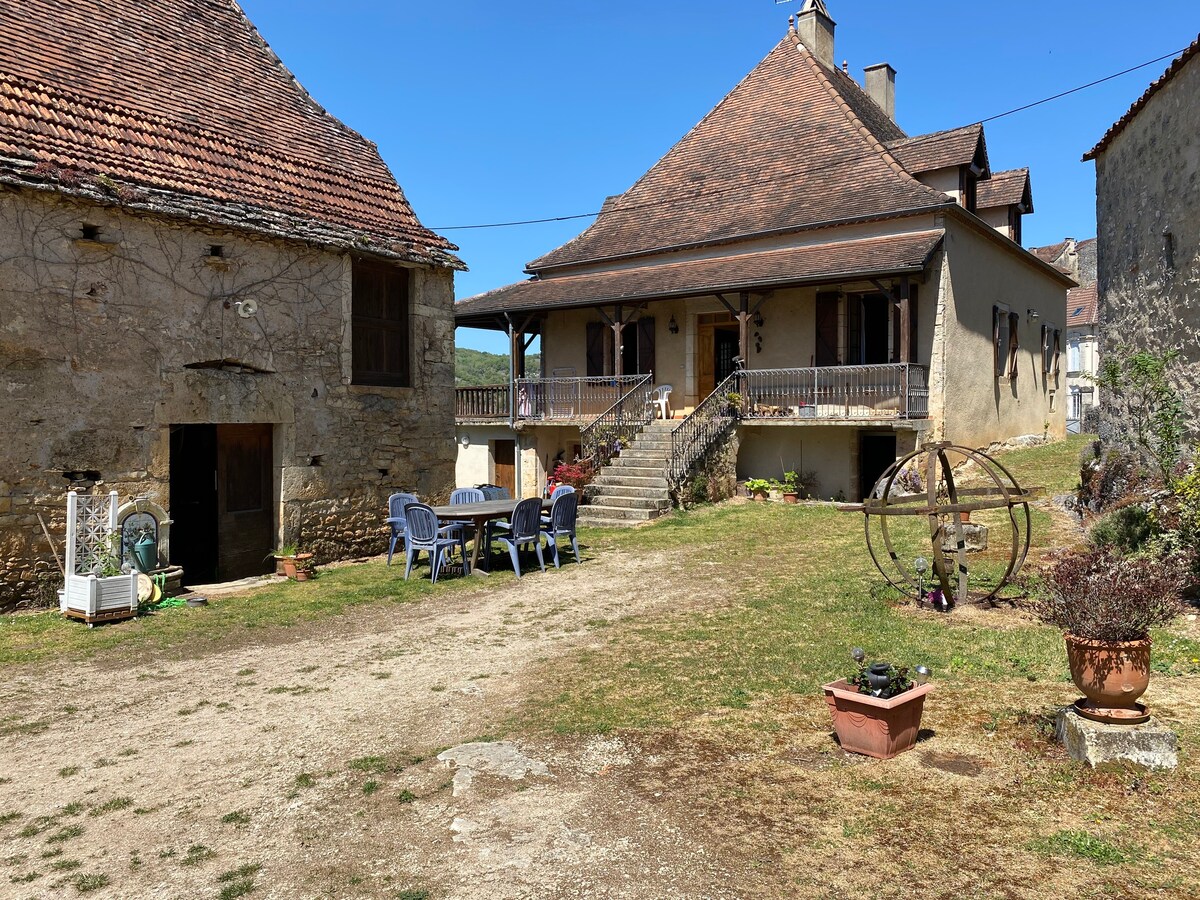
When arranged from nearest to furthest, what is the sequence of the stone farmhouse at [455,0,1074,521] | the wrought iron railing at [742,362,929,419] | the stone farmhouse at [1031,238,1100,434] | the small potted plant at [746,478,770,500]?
1. the wrought iron railing at [742,362,929,419]
2. the stone farmhouse at [455,0,1074,521]
3. the small potted plant at [746,478,770,500]
4. the stone farmhouse at [1031,238,1100,434]

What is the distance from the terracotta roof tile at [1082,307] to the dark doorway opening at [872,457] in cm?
2661

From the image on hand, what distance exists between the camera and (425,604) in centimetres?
900

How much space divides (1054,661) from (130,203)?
32.6ft

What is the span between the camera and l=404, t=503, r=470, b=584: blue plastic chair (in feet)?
32.6

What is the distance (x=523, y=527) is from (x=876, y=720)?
21.5 feet

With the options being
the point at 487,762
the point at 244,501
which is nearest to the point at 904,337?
the point at 244,501

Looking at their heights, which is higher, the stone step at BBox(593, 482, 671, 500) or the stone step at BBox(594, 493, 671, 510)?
the stone step at BBox(593, 482, 671, 500)

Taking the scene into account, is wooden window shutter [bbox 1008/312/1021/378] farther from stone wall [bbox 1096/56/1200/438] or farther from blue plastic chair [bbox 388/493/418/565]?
blue plastic chair [bbox 388/493/418/565]

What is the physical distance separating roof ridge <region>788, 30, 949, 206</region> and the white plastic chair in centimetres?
680

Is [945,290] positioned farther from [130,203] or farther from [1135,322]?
[130,203]

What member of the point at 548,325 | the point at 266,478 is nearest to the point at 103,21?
the point at 266,478

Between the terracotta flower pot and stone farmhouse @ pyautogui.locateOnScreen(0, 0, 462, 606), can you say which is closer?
the terracotta flower pot

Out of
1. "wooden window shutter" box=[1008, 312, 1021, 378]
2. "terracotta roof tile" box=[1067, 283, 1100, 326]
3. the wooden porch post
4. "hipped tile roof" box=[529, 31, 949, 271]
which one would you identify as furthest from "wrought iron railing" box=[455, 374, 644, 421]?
"terracotta roof tile" box=[1067, 283, 1100, 326]

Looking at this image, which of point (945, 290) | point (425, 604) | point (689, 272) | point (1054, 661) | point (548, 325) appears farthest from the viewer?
point (548, 325)
